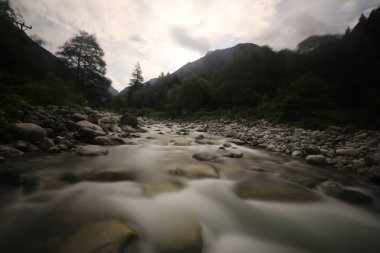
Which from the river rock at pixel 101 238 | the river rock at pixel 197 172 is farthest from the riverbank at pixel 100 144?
the river rock at pixel 101 238

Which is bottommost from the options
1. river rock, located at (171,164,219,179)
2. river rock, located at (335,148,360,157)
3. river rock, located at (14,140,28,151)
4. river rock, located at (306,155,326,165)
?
river rock, located at (171,164,219,179)

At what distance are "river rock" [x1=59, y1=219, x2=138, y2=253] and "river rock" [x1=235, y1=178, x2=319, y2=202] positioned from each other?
1.99 metres

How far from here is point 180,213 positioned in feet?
8.67

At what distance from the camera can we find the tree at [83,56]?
24.9m

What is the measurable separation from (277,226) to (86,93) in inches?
1100

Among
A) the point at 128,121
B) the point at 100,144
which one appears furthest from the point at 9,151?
the point at 128,121

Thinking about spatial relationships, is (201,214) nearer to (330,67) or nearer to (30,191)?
(30,191)

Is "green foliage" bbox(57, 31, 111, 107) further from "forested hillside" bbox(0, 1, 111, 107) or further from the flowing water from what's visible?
the flowing water

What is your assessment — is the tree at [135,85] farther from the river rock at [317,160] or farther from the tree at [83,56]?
the river rock at [317,160]

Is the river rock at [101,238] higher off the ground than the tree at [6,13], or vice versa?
the tree at [6,13]

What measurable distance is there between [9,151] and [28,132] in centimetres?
94

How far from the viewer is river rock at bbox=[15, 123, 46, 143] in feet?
16.5

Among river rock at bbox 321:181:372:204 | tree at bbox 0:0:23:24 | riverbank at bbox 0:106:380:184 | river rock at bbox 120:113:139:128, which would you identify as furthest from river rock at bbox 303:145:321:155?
tree at bbox 0:0:23:24

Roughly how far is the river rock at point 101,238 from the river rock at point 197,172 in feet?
6.81
